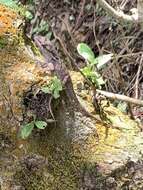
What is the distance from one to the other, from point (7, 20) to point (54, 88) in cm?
36

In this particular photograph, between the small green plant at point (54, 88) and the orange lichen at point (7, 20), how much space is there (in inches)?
11.1

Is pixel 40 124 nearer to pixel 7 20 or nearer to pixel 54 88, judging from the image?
pixel 54 88

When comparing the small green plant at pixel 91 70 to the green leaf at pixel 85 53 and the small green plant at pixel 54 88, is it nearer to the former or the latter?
the green leaf at pixel 85 53

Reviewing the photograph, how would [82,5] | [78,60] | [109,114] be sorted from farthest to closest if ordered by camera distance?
[82,5]
[78,60]
[109,114]

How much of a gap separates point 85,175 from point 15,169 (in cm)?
20

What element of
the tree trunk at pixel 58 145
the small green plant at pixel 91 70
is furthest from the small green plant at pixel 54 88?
the small green plant at pixel 91 70

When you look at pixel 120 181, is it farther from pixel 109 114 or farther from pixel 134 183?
pixel 109 114

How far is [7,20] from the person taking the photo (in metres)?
A: 1.50

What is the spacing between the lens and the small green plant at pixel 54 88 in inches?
50.1

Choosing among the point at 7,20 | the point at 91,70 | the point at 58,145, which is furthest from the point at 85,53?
the point at 58,145

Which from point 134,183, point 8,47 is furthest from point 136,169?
point 8,47

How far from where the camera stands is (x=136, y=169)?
4.10 feet

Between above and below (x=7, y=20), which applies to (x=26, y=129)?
below

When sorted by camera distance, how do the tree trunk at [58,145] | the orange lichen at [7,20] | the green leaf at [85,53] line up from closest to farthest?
the tree trunk at [58,145], the orange lichen at [7,20], the green leaf at [85,53]
